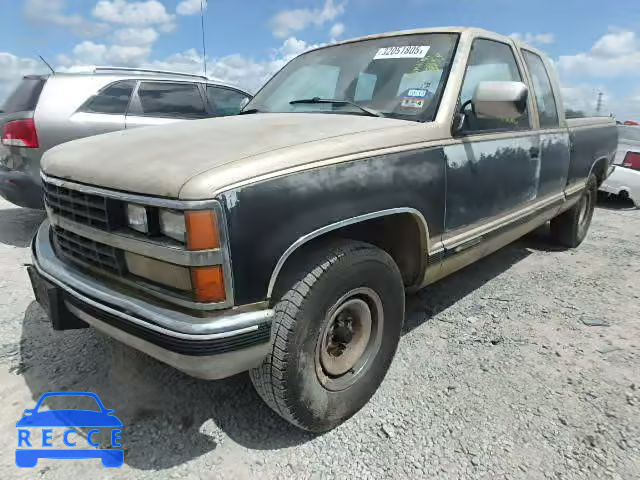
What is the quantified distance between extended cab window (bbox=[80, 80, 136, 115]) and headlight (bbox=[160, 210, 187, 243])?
381 cm

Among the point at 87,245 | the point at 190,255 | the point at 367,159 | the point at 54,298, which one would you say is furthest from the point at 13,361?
the point at 367,159

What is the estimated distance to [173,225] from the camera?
5.50 ft

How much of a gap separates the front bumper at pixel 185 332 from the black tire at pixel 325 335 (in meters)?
0.11

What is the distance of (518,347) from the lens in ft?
9.55

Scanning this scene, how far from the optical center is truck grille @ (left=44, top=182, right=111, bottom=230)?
1.87 metres

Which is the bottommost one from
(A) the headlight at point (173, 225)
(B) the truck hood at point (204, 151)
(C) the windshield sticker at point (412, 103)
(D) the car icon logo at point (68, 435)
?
(D) the car icon logo at point (68, 435)

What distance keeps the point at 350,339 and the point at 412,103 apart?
134 centimetres

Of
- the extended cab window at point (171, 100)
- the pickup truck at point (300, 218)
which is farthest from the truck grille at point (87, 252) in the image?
the extended cab window at point (171, 100)

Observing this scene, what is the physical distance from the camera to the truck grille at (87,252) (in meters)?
1.89

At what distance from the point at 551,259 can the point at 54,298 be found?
4324 millimetres

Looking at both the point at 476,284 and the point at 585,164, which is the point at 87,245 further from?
the point at 585,164

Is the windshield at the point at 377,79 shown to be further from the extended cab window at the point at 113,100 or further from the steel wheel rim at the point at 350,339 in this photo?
the extended cab window at the point at 113,100

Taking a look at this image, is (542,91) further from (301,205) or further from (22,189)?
(22,189)

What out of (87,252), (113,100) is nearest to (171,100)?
(113,100)
